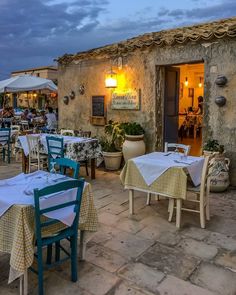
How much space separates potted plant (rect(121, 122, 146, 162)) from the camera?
6242 millimetres

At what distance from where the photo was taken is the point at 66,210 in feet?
7.94

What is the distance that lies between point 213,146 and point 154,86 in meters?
1.91

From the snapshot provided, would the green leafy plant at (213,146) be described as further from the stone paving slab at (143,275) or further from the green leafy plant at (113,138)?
the stone paving slab at (143,275)

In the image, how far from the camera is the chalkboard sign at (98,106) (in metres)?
7.35

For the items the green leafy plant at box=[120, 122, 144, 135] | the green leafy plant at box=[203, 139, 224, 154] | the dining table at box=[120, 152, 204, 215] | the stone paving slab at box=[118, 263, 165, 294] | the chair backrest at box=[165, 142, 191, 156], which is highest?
the green leafy plant at box=[120, 122, 144, 135]

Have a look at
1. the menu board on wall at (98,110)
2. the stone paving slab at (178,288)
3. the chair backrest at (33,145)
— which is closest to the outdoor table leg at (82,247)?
the stone paving slab at (178,288)

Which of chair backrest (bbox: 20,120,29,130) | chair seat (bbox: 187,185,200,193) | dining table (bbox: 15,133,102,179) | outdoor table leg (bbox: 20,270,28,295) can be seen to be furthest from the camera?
chair backrest (bbox: 20,120,29,130)

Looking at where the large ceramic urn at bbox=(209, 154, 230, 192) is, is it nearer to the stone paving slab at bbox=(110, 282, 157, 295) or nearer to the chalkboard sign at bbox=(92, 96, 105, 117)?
the stone paving slab at bbox=(110, 282, 157, 295)

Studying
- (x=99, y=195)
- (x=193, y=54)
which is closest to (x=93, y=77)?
(x=193, y=54)

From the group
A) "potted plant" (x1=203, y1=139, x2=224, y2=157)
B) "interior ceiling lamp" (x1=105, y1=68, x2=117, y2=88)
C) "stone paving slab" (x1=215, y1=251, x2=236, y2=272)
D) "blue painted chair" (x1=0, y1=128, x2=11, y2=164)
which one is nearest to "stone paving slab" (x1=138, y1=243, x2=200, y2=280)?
"stone paving slab" (x1=215, y1=251, x2=236, y2=272)

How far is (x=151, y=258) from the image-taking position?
2955mm

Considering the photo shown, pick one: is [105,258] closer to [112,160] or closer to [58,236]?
[58,236]

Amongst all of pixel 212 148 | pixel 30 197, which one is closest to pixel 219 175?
pixel 212 148

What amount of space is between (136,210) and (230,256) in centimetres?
154
